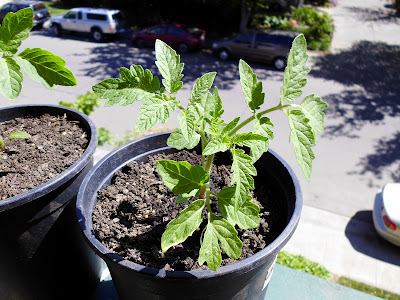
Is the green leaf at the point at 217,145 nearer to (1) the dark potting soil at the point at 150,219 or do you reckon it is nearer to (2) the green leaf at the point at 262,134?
(2) the green leaf at the point at 262,134

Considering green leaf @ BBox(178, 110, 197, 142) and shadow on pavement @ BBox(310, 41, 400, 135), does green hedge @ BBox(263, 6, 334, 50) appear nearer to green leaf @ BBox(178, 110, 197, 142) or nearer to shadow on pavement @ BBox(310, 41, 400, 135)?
shadow on pavement @ BBox(310, 41, 400, 135)

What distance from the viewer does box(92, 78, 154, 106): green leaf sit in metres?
1.04

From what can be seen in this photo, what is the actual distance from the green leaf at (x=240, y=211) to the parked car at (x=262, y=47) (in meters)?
9.69

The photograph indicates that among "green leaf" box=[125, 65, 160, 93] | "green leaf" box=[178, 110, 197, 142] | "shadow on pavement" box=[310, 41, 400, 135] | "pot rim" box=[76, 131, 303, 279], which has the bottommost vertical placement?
"shadow on pavement" box=[310, 41, 400, 135]

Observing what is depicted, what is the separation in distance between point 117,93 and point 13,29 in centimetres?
44

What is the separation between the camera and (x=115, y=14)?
12.8m

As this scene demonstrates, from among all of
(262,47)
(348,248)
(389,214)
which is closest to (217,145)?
(348,248)

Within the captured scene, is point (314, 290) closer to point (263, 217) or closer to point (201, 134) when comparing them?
point (263, 217)

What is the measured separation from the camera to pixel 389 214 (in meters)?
4.46

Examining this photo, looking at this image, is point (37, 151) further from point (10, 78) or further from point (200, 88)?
point (200, 88)

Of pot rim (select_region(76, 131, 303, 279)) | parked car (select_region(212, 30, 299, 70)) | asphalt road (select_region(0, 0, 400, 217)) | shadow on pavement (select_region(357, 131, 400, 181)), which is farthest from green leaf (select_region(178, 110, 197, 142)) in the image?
parked car (select_region(212, 30, 299, 70))

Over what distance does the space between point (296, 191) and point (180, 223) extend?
0.48 meters

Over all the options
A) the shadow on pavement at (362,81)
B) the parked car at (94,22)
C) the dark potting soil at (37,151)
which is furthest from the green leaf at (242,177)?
the parked car at (94,22)

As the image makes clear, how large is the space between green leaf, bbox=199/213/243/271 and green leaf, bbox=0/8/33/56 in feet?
2.86
